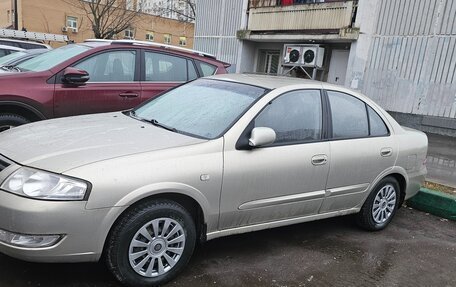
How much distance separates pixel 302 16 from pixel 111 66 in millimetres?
10108

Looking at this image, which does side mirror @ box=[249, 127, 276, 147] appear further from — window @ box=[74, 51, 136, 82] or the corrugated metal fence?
the corrugated metal fence

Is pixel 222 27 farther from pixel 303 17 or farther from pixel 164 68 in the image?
pixel 164 68

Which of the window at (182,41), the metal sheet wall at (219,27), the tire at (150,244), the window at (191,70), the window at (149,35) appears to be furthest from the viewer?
the window at (182,41)

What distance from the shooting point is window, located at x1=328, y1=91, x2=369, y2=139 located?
13.5ft

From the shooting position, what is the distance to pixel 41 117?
505 cm

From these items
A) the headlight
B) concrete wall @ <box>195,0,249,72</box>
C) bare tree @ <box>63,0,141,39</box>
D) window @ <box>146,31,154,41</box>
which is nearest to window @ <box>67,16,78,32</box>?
window @ <box>146,31,154,41</box>

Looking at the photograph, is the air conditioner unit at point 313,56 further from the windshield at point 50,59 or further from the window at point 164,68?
the windshield at point 50,59

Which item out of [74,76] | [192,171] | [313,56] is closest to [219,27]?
[313,56]

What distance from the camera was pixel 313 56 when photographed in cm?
1423

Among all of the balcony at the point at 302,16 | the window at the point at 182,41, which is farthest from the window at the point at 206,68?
the window at the point at 182,41

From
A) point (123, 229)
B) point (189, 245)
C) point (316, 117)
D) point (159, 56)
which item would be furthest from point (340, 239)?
point (159, 56)

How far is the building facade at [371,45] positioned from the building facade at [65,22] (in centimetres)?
2183

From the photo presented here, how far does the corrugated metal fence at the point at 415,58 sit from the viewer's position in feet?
36.2

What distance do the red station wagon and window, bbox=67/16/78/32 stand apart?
39257 mm
